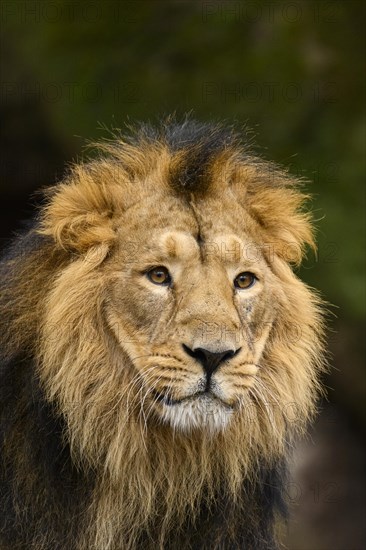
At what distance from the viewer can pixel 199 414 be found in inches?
156

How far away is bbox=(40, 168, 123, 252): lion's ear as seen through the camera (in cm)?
430

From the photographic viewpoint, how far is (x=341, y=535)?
29.1ft

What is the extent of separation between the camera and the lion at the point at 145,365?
13.5 feet

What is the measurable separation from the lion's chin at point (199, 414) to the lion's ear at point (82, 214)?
754 mm

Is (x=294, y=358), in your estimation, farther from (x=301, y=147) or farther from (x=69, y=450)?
(x=301, y=147)

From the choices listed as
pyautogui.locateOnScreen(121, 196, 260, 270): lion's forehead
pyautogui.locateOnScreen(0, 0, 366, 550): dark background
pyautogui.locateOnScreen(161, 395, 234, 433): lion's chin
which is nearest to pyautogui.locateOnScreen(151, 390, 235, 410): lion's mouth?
pyautogui.locateOnScreen(161, 395, 234, 433): lion's chin

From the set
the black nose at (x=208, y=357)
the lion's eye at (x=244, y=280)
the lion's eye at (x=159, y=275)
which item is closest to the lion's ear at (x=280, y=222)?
the lion's eye at (x=244, y=280)

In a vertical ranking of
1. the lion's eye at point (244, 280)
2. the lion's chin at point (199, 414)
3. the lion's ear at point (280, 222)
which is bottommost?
the lion's chin at point (199, 414)

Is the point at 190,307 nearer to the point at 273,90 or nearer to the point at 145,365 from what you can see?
the point at 145,365

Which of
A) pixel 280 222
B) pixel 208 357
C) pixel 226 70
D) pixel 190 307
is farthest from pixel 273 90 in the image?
pixel 208 357

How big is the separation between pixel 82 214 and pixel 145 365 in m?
0.71

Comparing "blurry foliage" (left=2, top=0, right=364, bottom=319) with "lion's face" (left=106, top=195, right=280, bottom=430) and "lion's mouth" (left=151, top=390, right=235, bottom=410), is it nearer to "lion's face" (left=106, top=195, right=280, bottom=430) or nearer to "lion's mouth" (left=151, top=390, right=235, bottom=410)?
"lion's face" (left=106, top=195, right=280, bottom=430)

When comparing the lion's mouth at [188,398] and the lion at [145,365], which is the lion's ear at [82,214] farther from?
the lion's mouth at [188,398]

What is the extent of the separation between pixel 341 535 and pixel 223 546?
4787 mm
